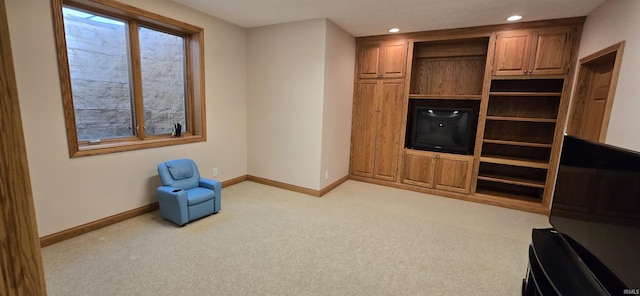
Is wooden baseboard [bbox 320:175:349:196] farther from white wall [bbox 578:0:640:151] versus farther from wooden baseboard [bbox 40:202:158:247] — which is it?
white wall [bbox 578:0:640:151]

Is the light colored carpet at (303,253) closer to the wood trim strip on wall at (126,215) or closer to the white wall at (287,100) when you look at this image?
the wood trim strip on wall at (126,215)

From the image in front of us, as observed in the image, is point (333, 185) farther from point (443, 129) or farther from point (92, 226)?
point (92, 226)

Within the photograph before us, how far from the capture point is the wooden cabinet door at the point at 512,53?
3.62m

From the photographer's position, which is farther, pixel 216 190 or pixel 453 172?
pixel 453 172

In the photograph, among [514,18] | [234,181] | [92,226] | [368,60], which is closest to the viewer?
[92,226]

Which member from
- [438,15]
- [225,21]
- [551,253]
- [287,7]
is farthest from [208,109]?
[551,253]

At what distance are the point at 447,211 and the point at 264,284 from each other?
270 cm

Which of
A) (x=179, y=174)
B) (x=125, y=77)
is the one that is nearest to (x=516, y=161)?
(x=179, y=174)

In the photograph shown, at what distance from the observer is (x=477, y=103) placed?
4.35 metres

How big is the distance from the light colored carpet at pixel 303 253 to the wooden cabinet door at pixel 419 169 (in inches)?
31.1

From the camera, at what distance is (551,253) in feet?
5.46

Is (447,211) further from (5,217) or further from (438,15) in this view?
(5,217)

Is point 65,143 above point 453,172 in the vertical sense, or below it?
above

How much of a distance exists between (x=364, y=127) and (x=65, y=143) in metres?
3.94
